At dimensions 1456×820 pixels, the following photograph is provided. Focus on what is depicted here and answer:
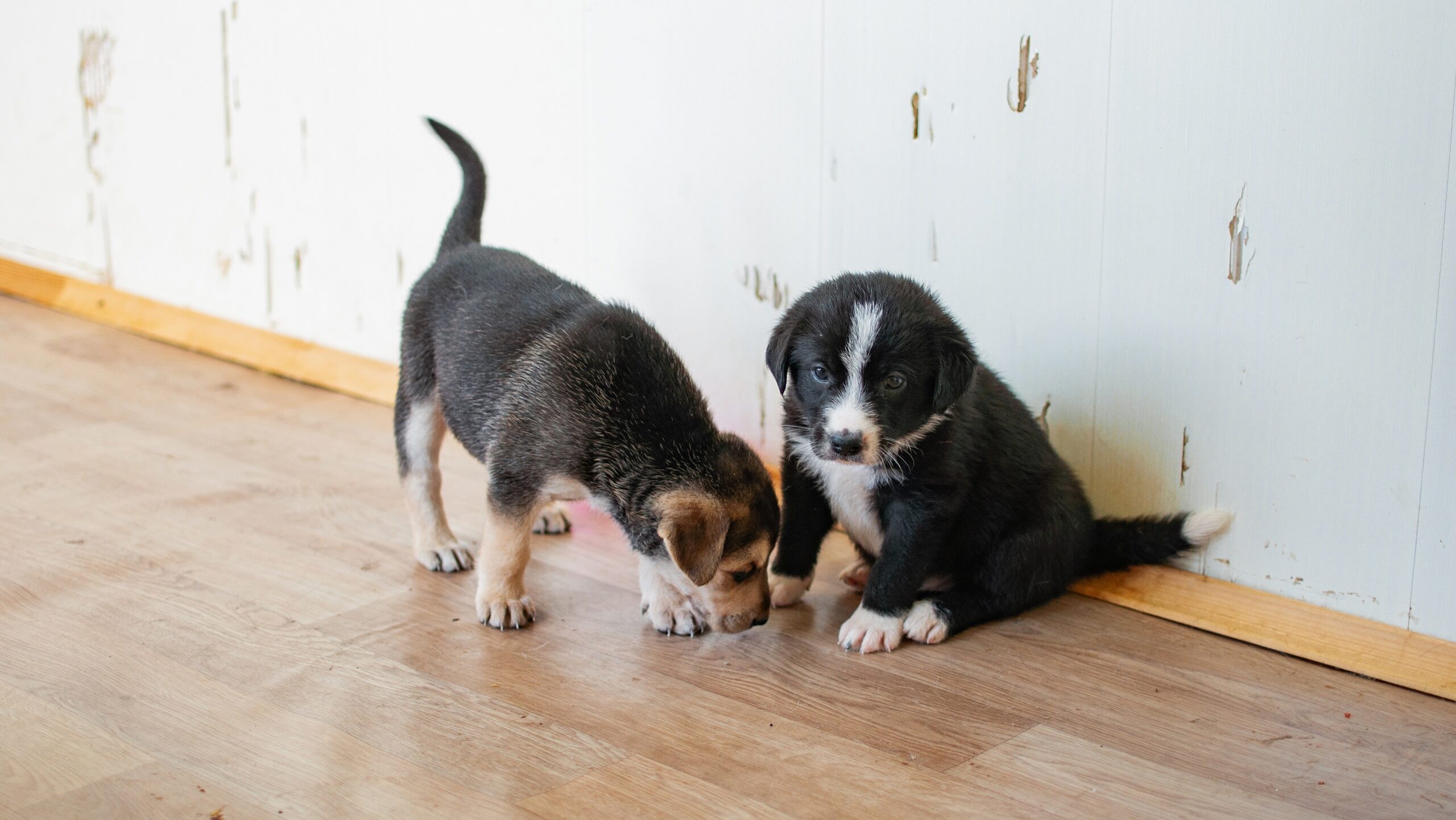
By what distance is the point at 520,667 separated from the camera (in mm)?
2531

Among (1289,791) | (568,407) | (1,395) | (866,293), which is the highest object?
(866,293)

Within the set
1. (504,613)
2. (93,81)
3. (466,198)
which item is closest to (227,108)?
(93,81)

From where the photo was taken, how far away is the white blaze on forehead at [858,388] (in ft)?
7.91

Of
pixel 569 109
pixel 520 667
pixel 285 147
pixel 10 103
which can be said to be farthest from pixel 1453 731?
pixel 10 103

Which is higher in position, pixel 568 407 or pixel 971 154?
pixel 971 154

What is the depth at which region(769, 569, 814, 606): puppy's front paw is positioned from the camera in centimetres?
288

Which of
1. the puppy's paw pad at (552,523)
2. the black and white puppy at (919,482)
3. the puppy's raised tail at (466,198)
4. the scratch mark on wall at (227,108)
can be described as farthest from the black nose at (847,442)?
the scratch mark on wall at (227,108)

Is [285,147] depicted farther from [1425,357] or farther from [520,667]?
[1425,357]

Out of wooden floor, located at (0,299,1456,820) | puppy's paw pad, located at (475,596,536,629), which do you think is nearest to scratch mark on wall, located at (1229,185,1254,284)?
wooden floor, located at (0,299,1456,820)

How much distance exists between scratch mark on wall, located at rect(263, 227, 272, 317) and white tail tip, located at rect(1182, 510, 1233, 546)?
11.3 ft

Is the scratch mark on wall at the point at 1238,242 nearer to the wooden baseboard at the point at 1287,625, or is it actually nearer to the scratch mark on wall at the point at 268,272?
the wooden baseboard at the point at 1287,625

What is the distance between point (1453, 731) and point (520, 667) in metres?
1.78

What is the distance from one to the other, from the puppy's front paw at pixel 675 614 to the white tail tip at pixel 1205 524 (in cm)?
110

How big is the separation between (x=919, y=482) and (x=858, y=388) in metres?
0.29
